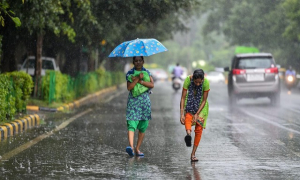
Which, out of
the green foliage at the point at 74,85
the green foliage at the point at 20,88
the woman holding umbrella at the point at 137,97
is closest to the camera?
the woman holding umbrella at the point at 137,97

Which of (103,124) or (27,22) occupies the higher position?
(27,22)

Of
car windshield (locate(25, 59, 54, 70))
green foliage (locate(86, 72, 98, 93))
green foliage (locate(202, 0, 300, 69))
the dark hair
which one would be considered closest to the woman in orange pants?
the dark hair

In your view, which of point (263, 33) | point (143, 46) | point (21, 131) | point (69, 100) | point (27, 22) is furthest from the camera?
point (263, 33)

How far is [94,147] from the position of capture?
1077cm

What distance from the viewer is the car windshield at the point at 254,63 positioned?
2222cm

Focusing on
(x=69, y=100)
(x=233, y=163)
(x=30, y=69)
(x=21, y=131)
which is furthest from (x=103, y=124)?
(x=30, y=69)

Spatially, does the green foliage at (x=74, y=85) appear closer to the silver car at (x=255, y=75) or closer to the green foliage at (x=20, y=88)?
the green foliage at (x=20, y=88)

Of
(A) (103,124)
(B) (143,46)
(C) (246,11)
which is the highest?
(C) (246,11)

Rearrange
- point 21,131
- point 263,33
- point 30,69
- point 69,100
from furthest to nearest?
point 263,33 < point 30,69 < point 69,100 < point 21,131

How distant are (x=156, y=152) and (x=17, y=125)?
452cm

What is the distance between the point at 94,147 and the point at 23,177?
3140 mm

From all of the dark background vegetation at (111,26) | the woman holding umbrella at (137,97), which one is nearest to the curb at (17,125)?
the dark background vegetation at (111,26)

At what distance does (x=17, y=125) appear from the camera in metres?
13.6

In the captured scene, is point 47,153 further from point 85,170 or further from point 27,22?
point 27,22
